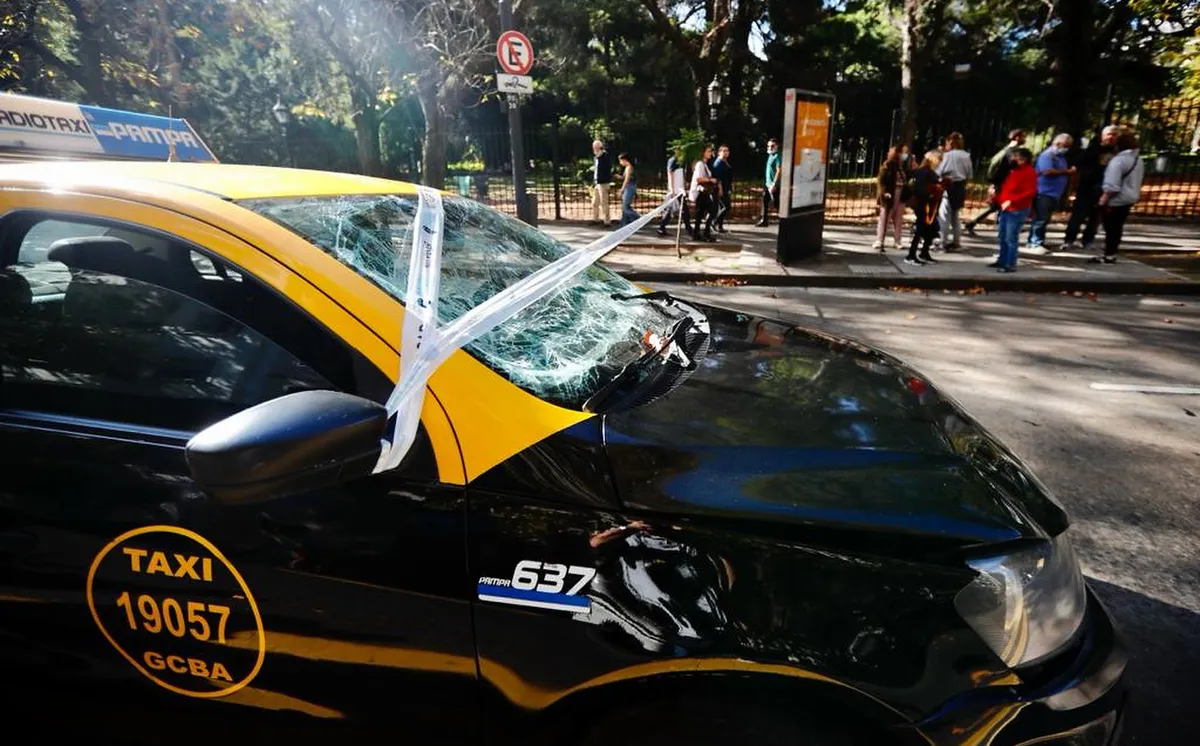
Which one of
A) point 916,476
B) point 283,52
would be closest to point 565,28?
point 283,52

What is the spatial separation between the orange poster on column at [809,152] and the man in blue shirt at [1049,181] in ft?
10.6

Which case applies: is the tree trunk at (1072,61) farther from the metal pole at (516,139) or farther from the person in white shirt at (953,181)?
the metal pole at (516,139)

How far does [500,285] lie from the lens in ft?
6.39

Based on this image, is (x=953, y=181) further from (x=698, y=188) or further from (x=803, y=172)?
(x=698, y=188)

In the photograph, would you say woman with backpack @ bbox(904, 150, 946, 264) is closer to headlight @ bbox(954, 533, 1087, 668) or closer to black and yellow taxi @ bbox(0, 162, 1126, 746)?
black and yellow taxi @ bbox(0, 162, 1126, 746)

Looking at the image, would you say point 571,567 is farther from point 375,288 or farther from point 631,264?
point 631,264

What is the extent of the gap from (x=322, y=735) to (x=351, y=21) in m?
15.3

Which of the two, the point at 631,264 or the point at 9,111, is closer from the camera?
the point at 9,111

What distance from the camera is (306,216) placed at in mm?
1687

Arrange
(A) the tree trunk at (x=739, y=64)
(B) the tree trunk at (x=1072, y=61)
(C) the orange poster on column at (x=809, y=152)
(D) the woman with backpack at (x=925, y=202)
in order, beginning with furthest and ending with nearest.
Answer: (A) the tree trunk at (x=739, y=64)
(B) the tree trunk at (x=1072, y=61)
(C) the orange poster on column at (x=809, y=152)
(D) the woman with backpack at (x=925, y=202)

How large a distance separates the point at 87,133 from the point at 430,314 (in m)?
2.49

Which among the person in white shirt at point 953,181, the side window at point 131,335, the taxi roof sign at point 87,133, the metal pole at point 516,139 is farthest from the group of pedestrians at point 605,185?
the side window at point 131,335

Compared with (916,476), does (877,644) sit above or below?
below

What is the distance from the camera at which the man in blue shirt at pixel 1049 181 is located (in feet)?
33.1
